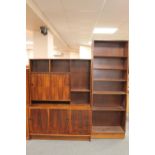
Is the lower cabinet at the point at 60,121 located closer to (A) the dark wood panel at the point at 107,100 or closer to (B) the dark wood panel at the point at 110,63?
(A) the dark wood panel at the point at 107,100

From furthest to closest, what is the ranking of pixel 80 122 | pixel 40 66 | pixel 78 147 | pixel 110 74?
pixel 40 66
pixel 110 74
pixel 80 122
pixel 78 147

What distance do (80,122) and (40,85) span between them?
120 cm

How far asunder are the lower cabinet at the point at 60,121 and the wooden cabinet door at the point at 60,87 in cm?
37

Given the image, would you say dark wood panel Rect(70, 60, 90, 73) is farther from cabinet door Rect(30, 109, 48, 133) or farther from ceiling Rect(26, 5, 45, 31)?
ceiling Rect(26, 5, 45, 31)

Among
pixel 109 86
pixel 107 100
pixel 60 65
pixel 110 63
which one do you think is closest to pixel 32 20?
pixel 60 65

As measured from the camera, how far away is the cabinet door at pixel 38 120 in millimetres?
4016

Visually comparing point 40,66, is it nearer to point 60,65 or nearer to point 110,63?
point 60,65

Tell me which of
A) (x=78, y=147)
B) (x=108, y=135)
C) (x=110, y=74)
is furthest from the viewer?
(x=110, y=74)

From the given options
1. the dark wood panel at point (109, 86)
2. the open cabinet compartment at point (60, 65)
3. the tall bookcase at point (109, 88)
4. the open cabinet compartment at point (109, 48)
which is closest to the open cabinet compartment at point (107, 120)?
the tall bookcase at point (109, 88)

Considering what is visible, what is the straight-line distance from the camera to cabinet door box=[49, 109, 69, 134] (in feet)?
13.1

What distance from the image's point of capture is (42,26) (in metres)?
5.20

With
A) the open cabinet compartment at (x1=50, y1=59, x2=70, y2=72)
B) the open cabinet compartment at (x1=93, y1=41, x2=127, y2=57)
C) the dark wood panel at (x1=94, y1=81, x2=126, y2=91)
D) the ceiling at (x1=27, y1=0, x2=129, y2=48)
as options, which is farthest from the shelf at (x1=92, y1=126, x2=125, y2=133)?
the ceiling at (x1=27, y1=0, x2=129, y2=48)

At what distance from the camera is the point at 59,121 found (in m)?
4.00
